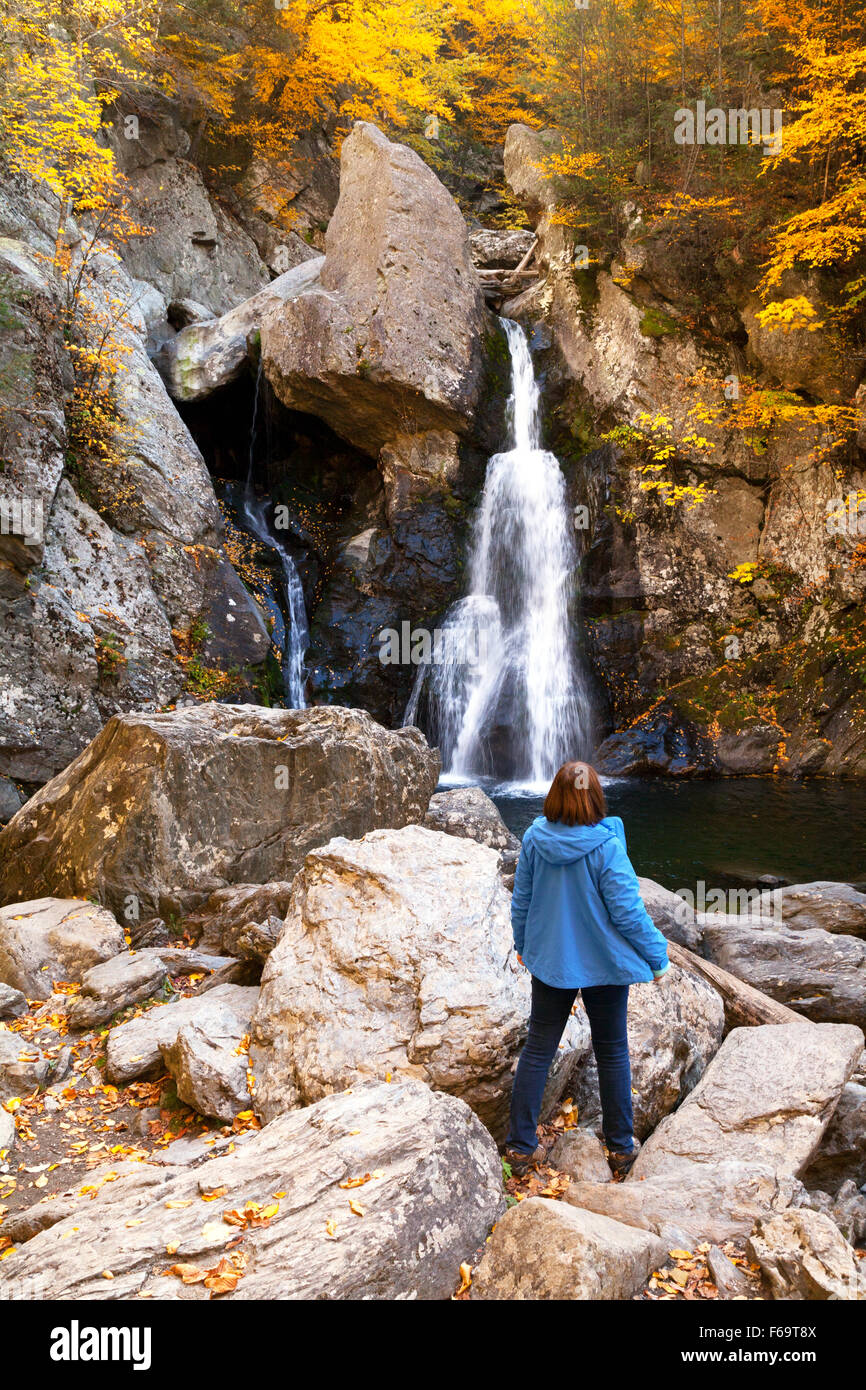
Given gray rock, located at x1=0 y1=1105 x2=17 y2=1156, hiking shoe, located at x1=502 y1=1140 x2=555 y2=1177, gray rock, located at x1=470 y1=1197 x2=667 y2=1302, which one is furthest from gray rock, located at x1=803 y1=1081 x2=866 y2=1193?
gray rock, located at x1=0 y1=1105 x2=17 y2=1156

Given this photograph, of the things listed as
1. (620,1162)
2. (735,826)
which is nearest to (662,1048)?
(620,1162)

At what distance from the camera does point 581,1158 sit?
3.53m

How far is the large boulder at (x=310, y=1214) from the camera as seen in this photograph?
2389 mm

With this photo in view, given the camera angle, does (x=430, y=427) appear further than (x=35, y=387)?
Yes

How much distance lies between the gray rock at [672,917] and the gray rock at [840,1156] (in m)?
2.38

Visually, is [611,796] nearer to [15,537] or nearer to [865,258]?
[15,537]

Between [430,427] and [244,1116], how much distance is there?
1339cm

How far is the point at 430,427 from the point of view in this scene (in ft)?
49.5

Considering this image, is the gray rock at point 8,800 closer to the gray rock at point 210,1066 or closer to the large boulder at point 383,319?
the gray rock at point 210,1066

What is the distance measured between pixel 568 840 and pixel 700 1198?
142 cm

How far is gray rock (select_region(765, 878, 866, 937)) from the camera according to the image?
7.50m

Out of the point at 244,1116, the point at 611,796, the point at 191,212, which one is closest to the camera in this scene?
the point at 244,1116

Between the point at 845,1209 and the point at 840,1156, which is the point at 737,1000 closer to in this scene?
the point at 840,1156
